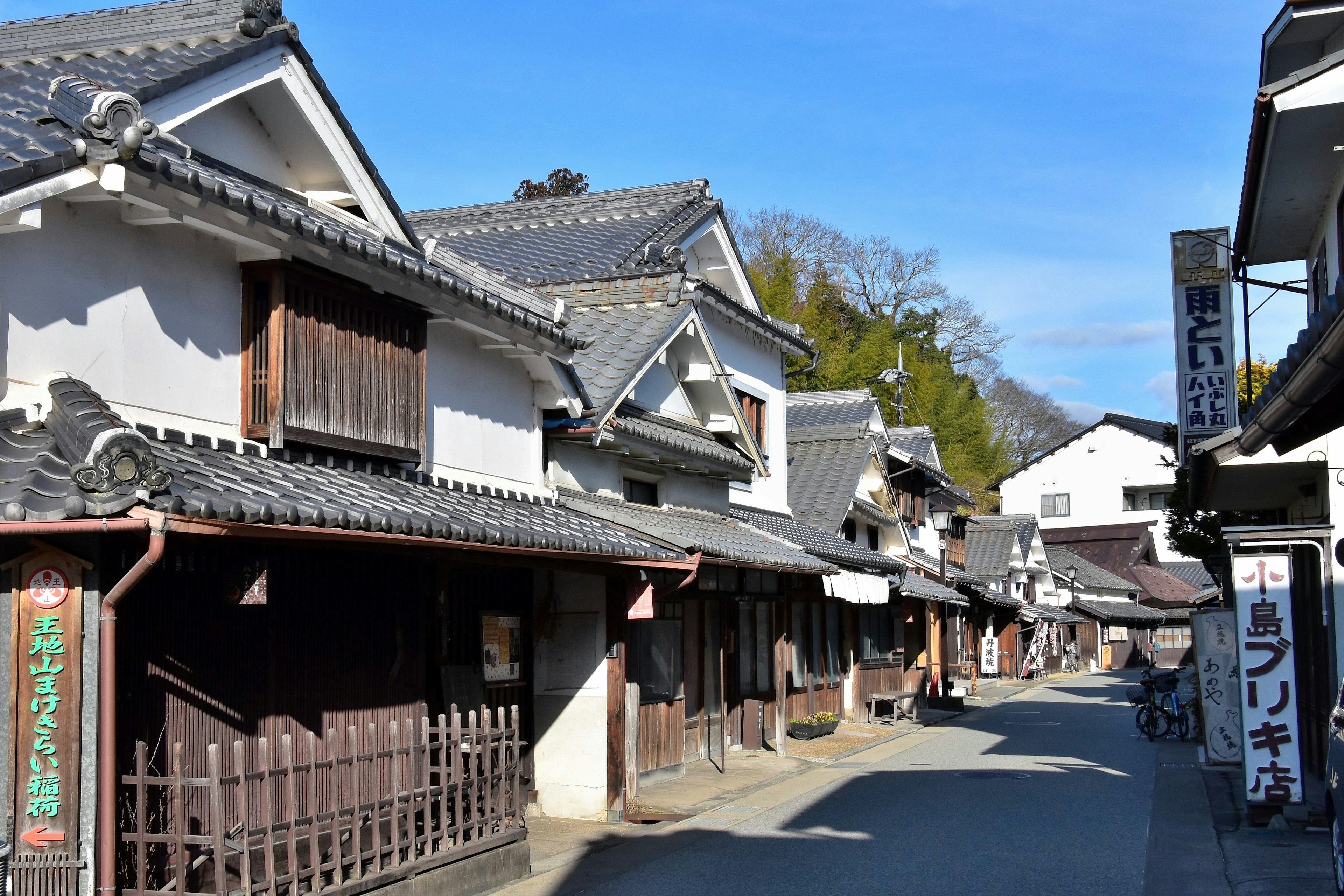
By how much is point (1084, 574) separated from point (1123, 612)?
2.78 m

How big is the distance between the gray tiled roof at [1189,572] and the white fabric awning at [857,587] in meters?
51.4

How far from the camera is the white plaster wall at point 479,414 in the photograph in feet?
40.2

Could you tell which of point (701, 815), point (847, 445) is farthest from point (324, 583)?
point (847, 445)

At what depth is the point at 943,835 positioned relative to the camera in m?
12.7

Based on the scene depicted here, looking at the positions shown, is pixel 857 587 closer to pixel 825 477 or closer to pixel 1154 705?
pixel 825 477

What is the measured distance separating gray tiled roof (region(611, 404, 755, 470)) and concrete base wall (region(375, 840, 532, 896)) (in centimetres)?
567

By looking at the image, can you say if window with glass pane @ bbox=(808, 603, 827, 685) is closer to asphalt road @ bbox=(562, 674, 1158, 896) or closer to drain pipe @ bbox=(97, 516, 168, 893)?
asphalt road @ bbox=(562, 674, 1158, 896)

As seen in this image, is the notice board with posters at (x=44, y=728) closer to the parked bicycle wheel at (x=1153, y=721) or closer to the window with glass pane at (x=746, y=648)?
the window with glass pane at (x=746, y=648)

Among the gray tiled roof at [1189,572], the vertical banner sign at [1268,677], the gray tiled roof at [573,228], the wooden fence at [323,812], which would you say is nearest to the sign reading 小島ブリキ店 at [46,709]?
the wooden fence at [323,812]

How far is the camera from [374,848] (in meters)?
8.91

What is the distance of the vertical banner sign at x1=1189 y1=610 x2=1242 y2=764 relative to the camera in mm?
16531

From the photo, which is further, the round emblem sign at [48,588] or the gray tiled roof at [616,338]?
the gray tiled roof at [616,338]

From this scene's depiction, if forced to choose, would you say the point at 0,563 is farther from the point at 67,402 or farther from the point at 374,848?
the point at 374,848


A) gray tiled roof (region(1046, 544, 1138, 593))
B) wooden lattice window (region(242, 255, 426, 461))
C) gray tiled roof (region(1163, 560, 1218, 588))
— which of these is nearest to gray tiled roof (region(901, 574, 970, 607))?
wooden lattice window (region(242, 255, 426, 461))
